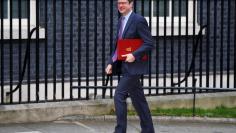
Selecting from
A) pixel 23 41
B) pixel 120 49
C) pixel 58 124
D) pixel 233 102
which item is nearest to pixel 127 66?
pixel 120 49

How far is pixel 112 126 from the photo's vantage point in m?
8.95

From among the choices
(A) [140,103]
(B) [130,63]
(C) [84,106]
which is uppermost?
(B) [130,63]

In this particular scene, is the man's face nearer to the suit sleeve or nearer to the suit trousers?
the suit sleeve

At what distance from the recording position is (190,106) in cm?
998

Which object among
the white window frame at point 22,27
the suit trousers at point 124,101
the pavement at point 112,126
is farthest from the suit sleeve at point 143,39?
the white window frame at point 22,27

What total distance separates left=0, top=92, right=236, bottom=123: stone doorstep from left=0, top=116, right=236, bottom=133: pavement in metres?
0.08

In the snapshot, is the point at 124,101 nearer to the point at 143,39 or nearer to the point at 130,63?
the point at 130,63

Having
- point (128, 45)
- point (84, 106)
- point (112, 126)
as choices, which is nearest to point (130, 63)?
point (128, 45)

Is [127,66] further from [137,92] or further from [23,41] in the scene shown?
[23,41]

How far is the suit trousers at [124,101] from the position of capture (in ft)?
25.0

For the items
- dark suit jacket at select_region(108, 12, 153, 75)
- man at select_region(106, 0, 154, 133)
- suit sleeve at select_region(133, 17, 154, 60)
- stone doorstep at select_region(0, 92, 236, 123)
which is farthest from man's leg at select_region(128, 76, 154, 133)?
stone doorstep at select_region(0, 92, 236, 123)

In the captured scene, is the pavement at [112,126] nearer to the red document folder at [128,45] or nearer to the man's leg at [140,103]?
the man's leg at [140,103]

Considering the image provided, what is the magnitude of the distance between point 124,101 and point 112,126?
1373 mm

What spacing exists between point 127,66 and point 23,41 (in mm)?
3835
